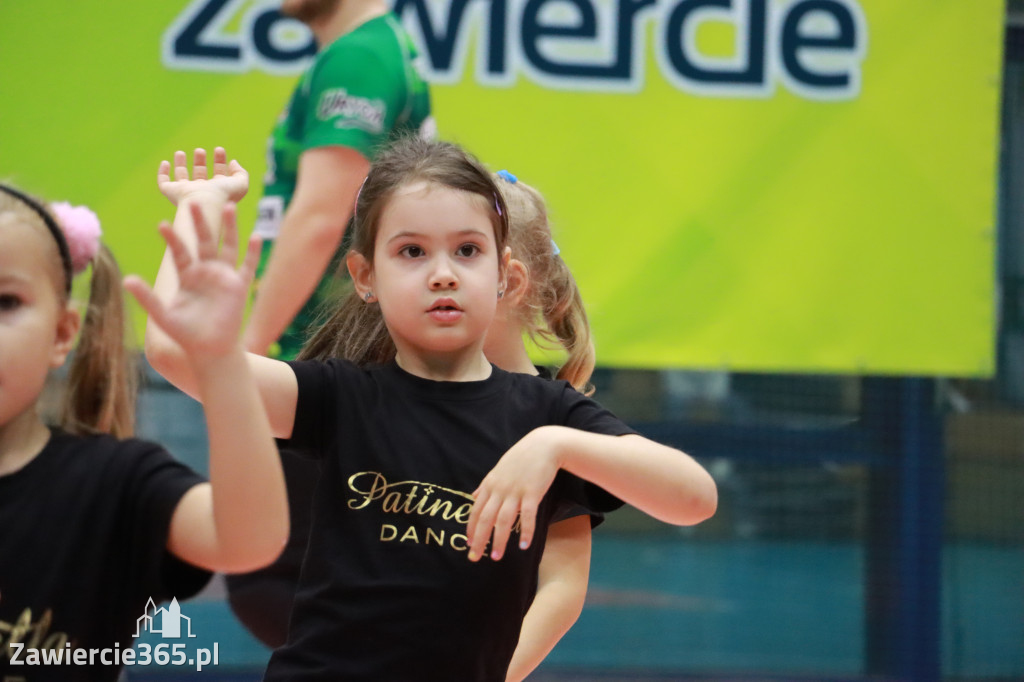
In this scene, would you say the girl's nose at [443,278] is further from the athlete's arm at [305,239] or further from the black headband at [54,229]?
the athlete's arm at [305,239]

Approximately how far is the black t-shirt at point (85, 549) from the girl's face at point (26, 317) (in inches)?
3.4

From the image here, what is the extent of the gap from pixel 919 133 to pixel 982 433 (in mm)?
1251

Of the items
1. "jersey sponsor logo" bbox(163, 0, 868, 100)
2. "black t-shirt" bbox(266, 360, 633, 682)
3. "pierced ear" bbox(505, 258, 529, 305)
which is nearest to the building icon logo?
"jersey sponsor logo" bbox(163, 0, 868, 100)

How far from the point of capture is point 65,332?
1225mm

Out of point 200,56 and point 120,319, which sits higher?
point 200,56

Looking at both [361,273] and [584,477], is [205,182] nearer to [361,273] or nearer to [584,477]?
[361,273]

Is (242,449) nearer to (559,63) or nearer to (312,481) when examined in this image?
(312,481)

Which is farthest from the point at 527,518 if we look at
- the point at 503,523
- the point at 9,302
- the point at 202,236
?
the point at 9,302

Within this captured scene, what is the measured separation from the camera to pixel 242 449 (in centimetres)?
108

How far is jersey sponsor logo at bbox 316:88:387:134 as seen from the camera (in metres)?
2.55

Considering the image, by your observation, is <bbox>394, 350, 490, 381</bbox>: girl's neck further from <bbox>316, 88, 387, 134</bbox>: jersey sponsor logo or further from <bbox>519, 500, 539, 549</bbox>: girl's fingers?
<bbox>316, 88, 387, 134</bbox>: jersey sponsor logo

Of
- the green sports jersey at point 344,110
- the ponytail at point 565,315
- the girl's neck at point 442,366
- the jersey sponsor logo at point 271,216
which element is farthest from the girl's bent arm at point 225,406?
the jersey sponsor logo at point 271,216

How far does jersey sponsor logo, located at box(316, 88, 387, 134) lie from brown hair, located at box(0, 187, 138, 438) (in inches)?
51.8

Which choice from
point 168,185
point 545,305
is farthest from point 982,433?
point 168,185
